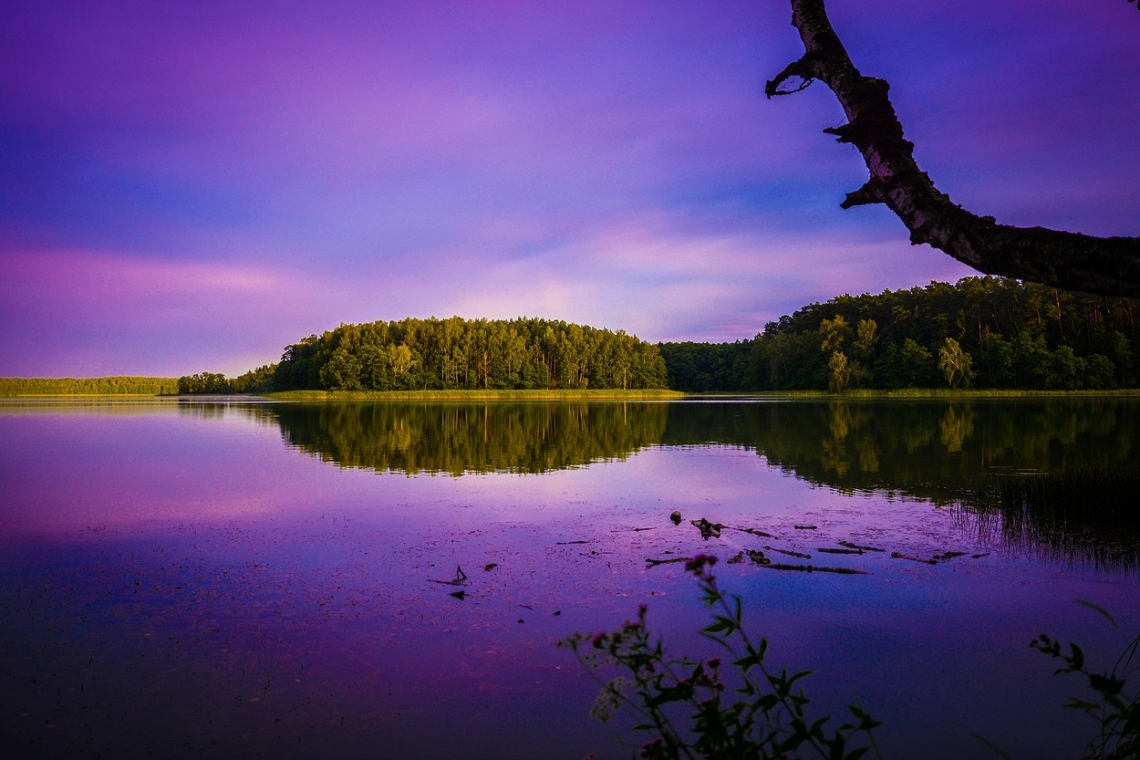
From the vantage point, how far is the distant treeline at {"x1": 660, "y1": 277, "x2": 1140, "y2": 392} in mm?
93938

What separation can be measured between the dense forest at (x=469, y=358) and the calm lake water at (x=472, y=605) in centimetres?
11148

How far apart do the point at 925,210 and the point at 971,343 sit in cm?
11875

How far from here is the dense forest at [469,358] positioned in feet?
421

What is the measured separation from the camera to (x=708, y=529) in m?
11.8

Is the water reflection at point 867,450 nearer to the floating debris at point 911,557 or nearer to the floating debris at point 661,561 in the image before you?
the floating debris at point 911,557

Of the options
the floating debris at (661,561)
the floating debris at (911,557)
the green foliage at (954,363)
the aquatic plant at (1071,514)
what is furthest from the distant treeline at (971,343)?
the floating debris at (661,561)

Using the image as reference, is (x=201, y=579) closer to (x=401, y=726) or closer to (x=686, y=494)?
(x=401, y=726)

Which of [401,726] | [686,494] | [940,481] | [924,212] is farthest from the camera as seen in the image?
[940,481]

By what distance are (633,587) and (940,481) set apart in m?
12.3

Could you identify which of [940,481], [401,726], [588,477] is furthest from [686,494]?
[401,726]

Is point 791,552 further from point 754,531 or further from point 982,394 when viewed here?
point 982,394

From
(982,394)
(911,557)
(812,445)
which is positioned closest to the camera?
(911,557)

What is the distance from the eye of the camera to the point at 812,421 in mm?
43406

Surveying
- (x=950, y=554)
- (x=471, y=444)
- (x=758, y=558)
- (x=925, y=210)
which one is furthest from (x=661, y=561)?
(x=471, y=444)
